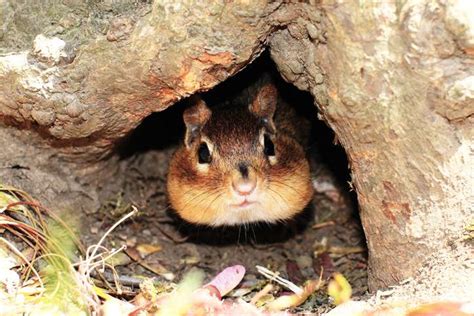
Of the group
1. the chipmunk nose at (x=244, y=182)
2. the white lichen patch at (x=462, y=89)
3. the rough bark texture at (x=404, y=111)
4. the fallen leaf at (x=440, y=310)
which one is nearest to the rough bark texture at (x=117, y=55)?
the rough bark texture at (x=404, y=111)

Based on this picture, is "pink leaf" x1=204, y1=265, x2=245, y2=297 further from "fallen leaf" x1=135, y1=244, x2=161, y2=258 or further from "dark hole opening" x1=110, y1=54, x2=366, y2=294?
"fallen leaf" x1=135, y1=244, x2=161, y2=258

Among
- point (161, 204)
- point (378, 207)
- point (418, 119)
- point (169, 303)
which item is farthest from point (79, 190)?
point (418, 119)

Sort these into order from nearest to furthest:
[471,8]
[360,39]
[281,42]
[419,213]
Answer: [471,8] → [360,39] → [419,213] → [281,42]

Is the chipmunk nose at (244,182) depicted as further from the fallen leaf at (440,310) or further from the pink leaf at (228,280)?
the fallen leaf at (440,310)

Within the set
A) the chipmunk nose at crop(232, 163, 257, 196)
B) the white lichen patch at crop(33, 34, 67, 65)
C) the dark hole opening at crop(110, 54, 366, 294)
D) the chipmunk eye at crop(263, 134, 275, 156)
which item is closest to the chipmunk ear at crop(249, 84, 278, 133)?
the chipmunk eye at crop(263, 134, 275, 156)

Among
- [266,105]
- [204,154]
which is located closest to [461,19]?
[266,105]

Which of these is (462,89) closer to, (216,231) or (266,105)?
(266,105)

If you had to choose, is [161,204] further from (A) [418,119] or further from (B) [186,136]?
(A) [418,119]
